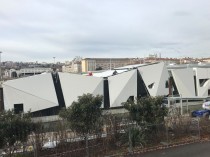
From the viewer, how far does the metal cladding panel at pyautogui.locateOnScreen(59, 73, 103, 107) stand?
160 ft

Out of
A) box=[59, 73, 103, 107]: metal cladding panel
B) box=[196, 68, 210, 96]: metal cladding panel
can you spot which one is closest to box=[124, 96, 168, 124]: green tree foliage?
box=[59, 73, 103, 107]: metal cladding panel

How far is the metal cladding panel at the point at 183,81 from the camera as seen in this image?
59844 millimetres

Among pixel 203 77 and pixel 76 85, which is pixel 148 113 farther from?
pixel 203 77

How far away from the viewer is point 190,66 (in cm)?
6244

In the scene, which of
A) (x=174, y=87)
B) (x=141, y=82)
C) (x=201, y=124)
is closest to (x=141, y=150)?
(x=201, y=124)

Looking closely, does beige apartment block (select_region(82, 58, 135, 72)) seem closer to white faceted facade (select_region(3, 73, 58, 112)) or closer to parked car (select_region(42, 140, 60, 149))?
white faceted facade (select_region(3, 73, 58, 112))

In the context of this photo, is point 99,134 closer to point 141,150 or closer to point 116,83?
point 141,150

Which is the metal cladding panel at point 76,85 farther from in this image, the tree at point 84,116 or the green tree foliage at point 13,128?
the green tree foliage at point 13,128

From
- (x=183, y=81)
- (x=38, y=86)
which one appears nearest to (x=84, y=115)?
(x=38, y=86)

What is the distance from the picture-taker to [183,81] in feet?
197

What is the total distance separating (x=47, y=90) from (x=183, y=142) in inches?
1343

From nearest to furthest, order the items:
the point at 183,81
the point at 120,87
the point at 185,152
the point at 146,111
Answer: the point at 185,152, the point at 146,111, the point at 120,87, the point at 183,81

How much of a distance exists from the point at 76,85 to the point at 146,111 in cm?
3452

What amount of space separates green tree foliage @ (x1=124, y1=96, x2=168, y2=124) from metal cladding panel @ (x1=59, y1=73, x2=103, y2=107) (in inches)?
1291
